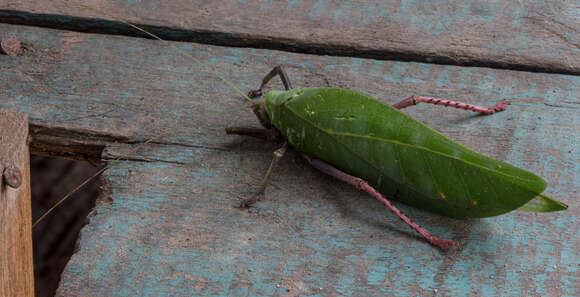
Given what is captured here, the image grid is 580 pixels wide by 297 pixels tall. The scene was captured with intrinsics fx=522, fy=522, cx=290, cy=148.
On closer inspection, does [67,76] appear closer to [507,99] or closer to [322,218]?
[322,218]

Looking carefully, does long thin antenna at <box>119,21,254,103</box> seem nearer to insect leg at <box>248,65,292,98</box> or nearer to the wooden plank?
insect leg at <box>248,65,292,98</box>

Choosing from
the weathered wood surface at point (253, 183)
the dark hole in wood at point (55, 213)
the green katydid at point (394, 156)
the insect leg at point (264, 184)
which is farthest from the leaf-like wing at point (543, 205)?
the dark hole in wood at point (55, 213)

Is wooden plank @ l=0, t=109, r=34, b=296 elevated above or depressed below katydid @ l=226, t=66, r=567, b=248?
below

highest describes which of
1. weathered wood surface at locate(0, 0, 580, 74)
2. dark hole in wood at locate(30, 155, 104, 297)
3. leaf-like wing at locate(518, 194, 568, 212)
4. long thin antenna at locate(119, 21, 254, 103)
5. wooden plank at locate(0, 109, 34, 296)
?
weathered wood surface at locate(0, 0, 580, 74)

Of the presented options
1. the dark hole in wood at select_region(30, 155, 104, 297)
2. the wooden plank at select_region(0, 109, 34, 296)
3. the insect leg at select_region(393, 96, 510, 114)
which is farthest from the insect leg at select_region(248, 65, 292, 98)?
the dark hole in wood at select_region(30, 155, 104, 297)

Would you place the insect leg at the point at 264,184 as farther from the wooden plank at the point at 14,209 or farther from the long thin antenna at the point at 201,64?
the wooden plank at the point at 14,209

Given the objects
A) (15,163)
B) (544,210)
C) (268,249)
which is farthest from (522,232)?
(15,163)
